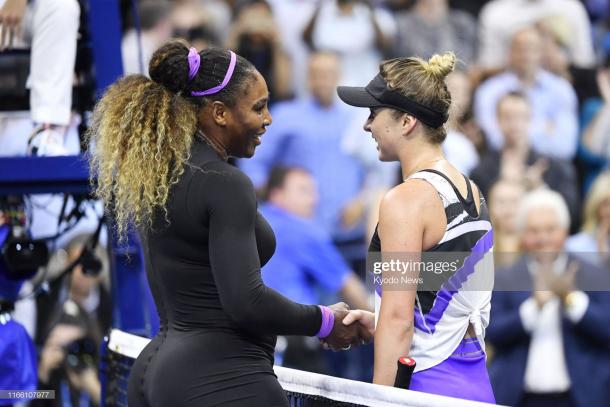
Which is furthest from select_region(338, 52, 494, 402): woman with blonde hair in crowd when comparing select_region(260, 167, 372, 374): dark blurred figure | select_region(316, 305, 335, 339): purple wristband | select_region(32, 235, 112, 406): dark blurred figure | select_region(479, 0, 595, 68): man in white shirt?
select_region(479, 0, 595, 68): man in white shirt

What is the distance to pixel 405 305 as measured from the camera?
11.0 feet

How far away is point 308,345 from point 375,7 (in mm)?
2904

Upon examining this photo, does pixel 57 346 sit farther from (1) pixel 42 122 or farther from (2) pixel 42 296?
(1) pixel 42 122

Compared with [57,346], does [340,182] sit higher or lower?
higher

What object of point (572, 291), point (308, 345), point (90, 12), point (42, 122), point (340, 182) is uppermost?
point (90, 12)

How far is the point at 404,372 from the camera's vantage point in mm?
3330

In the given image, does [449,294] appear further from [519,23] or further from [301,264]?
[519,23]

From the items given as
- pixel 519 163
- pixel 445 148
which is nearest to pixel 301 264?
pixel 445 148

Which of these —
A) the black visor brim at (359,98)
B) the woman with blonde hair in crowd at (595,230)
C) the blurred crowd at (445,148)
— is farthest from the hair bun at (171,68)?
the woman with blonde hair in crowd at (595,230)

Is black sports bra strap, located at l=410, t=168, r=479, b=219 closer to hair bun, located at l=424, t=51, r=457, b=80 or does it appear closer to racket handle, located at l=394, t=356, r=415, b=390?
hair bun, located at l=424, t=51, r=457, b=80

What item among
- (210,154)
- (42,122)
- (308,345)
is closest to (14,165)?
(42,122)

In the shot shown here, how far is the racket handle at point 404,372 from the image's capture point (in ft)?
10.9

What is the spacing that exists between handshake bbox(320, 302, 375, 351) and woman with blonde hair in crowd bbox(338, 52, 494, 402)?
13mm

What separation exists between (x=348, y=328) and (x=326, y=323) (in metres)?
0.15
